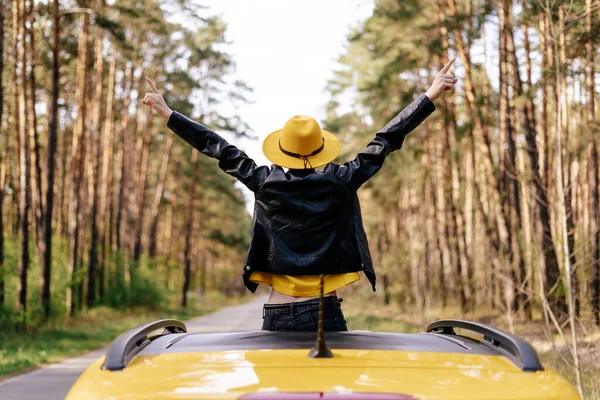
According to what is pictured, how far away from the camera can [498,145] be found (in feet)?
90.5

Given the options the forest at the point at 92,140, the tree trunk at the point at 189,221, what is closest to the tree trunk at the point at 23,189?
the forest at the point at 92,140

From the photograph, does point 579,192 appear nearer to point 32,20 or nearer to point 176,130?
point 32,20

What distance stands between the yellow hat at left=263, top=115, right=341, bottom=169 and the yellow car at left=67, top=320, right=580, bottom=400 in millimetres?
1244

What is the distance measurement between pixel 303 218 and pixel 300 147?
1.58 feet

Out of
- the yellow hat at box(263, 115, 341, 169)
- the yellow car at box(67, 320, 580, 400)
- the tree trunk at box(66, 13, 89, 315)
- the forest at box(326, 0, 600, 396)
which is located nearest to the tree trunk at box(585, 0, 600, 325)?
the forest at box(326, 0, 600, 396)

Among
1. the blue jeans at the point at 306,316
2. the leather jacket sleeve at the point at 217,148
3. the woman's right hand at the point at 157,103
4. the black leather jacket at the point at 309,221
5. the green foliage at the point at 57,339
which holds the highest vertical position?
the woman's right hand at the point at 157,103

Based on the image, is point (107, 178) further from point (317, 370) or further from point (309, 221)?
point (317, 370)

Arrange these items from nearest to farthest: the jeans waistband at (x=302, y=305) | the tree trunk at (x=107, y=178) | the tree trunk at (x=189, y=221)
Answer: the jeans waistband at (x=302, y=305), the tree trunk at (x=107, y=178), the tree trunk at (x=189, y=221)

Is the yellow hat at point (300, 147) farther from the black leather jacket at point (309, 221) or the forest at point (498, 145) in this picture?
the forest at point (498, 145)

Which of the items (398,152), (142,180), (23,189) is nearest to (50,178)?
(23,189)

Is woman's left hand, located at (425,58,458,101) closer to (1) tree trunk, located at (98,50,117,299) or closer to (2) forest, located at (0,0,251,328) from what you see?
(2) forest, located at (0,0,251,328)

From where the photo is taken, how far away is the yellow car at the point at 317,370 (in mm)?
2248

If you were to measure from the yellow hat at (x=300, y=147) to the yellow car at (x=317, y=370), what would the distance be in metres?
1.24

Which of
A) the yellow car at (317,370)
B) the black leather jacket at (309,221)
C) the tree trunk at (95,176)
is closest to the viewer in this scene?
the yellow car at (317,370)
